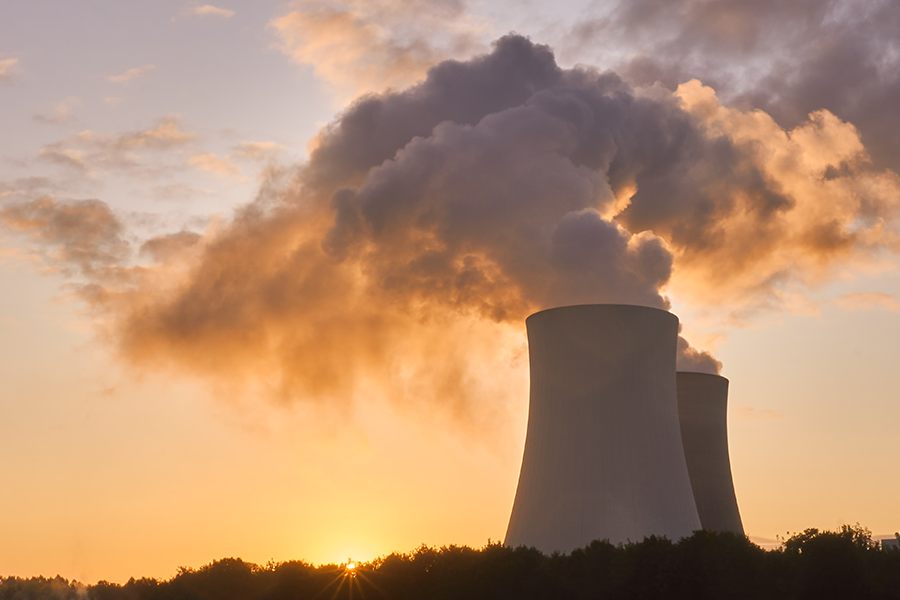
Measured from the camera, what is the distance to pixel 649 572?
57.5 feet

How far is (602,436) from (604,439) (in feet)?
0.24

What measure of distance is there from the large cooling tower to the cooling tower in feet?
19.7

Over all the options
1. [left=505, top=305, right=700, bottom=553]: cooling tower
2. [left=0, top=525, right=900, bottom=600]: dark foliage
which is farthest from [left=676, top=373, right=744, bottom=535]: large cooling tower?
[left=505, top=305, right=700, bottom=553]: cooling tower

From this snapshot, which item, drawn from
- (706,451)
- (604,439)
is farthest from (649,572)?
(706,451)

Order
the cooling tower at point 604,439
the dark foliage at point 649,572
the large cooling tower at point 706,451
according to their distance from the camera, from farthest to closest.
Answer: the large cooling tower at point 706,451 < the cooling tower at point 604,439 < the dark foliage at point 649,572

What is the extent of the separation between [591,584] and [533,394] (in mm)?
4218

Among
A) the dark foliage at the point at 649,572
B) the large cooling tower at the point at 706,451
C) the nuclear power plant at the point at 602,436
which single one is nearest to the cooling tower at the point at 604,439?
the nuclear power plant at the point at 602,436

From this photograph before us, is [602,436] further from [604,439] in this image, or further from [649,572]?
[649,572]

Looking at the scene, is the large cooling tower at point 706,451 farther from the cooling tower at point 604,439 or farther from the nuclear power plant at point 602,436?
the cooling tower at point 604,439

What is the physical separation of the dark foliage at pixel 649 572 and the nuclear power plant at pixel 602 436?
1.80 feet

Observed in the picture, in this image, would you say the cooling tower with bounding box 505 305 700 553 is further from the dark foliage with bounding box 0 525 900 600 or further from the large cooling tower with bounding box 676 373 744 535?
the large cooling tower with bounding box 676 373 744 535

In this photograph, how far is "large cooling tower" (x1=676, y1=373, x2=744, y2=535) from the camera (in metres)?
24.9

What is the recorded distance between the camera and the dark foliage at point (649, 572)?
1612 centimetres

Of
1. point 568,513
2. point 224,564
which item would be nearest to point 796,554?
point 568,513
